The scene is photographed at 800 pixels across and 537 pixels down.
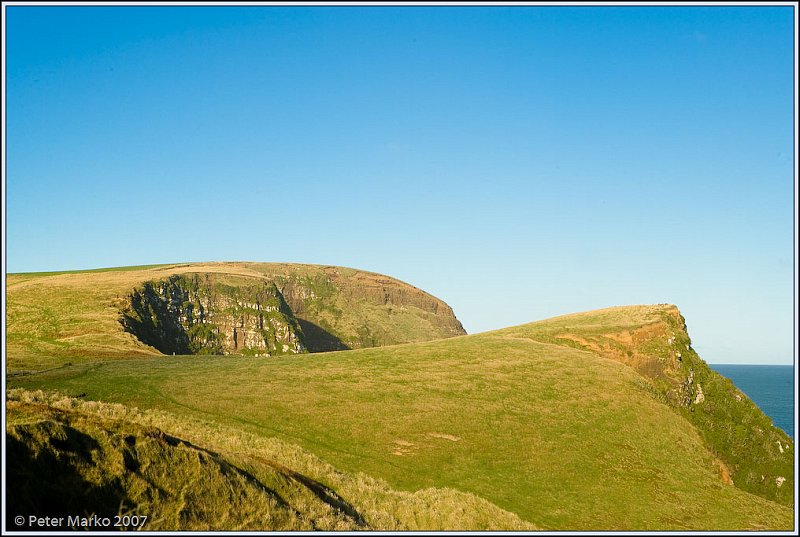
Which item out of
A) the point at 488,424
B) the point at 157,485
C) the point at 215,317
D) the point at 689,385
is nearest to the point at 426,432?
the point at 488,424

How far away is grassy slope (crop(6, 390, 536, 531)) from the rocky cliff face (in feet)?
345

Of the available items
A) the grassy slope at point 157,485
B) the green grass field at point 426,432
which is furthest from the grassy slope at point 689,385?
the grassy slope at point 157,485

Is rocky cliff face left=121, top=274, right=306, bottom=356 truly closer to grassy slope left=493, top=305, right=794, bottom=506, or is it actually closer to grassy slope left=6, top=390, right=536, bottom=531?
grassy slope left=493, top=305, right=794, bottom=506

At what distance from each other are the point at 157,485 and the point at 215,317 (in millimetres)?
152868

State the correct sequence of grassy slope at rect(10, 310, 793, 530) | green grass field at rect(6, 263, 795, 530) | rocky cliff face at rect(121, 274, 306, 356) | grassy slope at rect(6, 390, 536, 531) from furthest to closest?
rocky cliff face at rect(121, 274, 306, 356) < grassy slope at rect(10, 310, 793, 530) < green grass field at rect(6, 263, 795, 530) < grassy slope at rect(6, 390, 536, 531)

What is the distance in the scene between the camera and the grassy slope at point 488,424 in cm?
3055

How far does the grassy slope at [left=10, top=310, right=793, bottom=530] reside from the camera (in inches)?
1203

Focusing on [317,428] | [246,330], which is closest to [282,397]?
[317,428]

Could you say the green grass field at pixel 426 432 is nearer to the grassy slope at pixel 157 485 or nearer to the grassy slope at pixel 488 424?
the grassy slope at pixel 157 485

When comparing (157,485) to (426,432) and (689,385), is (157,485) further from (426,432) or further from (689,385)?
(689,385)

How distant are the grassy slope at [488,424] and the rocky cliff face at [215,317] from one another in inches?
3074

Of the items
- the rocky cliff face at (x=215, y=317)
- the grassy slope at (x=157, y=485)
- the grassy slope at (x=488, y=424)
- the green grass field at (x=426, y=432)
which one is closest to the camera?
the grassy slope at (x=157, y=485)

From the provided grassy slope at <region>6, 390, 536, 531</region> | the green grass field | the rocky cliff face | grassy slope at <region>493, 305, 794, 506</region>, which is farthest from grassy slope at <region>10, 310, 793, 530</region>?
the rocky cliff face

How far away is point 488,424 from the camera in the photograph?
4012 centimetres
